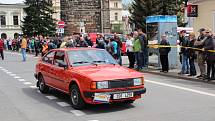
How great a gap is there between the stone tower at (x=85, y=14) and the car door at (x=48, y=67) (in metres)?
45.3

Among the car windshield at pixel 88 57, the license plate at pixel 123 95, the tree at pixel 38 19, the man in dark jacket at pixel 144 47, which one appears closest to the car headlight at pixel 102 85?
the license plate at pixel 123 95

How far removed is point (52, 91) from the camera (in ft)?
44.5

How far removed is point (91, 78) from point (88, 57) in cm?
169

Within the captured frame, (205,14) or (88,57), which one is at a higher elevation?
(205,14)

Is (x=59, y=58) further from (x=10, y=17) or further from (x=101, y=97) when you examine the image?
(x=10, y=17)

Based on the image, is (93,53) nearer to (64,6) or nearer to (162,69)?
(162,69)

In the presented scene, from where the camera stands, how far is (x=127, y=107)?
34.6ft

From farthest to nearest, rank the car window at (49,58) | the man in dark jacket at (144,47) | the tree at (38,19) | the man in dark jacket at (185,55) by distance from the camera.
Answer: the tree at (38,19), the man in dark jacket at (144,47), the man in dark jacket at (185,55), the car window at (49,58)

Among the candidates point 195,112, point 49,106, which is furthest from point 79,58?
point 195,112

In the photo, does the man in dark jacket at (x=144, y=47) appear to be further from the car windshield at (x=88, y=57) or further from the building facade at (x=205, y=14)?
the car windshield at (x=88, y=57)

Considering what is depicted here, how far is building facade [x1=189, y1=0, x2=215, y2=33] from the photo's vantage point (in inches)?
930

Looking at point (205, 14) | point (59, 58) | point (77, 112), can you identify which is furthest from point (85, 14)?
point (77, 112)

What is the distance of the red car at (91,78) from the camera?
9906 mm

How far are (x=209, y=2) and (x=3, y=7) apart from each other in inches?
3795
